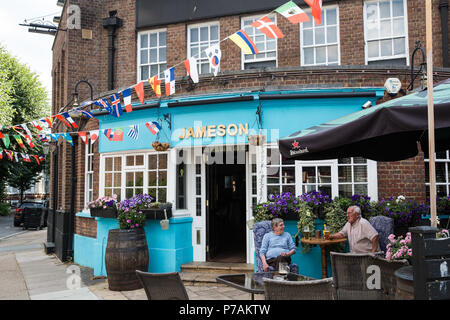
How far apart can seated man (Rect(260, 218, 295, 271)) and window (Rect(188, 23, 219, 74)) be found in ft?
17.6

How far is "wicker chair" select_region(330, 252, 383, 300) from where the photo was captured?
15.0 feet

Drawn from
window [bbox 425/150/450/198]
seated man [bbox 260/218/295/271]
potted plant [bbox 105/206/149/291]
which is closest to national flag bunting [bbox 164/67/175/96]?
potted plant [bbox 105/206/149/291]

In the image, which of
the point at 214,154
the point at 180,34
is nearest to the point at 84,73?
the point at 180,34

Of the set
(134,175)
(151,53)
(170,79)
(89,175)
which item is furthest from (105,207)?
A: (151,53)

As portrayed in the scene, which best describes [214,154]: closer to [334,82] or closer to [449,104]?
[334,82]

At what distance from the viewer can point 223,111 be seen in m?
8.12

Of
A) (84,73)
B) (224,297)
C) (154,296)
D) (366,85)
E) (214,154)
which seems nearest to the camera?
(154,296)

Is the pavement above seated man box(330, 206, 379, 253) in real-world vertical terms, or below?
below

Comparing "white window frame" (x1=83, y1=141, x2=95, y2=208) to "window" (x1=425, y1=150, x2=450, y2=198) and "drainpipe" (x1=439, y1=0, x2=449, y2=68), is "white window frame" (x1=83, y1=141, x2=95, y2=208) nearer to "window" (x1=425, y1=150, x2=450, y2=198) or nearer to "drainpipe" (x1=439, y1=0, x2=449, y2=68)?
"window" (x1=425, y1=150, x2=450, y2=198)

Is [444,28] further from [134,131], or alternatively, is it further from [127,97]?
[134,131]

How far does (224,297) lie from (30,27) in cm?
1308

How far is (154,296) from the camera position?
12.3 ft

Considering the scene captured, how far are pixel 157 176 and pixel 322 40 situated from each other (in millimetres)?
4903

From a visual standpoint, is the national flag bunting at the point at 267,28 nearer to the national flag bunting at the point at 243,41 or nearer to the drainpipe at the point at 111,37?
the national flag bunting at the point at 243,41
